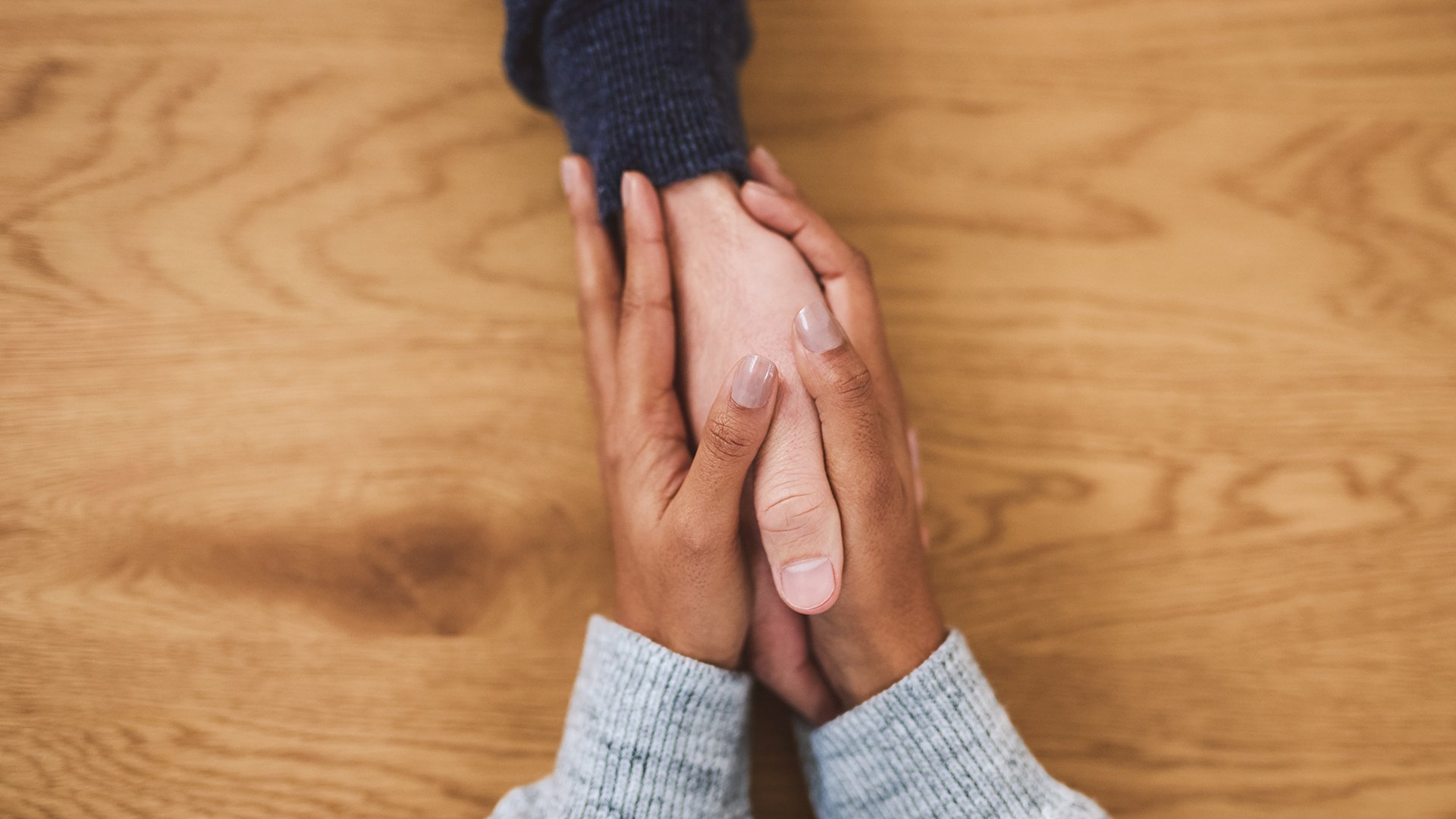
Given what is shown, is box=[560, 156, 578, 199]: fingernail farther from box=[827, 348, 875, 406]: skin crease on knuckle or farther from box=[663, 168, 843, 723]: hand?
box=[827, 348, 875, 406]: skin crease on knuckle

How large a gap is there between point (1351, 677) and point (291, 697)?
0.84 m

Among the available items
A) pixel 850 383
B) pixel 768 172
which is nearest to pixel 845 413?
pixel 850 383

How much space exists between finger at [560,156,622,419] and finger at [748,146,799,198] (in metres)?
0.13

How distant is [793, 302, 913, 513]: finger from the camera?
53 centimetres

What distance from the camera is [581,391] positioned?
0.66 m

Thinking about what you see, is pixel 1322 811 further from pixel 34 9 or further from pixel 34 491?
pixel 34 9

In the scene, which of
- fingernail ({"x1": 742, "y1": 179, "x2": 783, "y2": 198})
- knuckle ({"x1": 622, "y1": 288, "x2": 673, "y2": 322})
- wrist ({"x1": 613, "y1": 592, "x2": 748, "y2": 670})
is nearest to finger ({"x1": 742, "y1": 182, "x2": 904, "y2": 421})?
fingernail ({"x1": 742, "y1": 179, "x2": 783, "y2": 198})

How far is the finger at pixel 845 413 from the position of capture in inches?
20.7

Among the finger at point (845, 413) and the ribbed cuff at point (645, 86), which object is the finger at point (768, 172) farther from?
the finger at point (845, 413)

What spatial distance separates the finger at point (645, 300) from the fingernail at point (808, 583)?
166 mm

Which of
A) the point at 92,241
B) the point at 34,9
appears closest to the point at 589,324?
the point at 92,241

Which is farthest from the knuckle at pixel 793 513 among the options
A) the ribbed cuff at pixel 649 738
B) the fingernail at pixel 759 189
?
the fingernail at pixel 759 189

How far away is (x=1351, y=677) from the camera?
64 cm

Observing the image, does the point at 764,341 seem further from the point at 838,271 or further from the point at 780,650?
the point at 780,650
